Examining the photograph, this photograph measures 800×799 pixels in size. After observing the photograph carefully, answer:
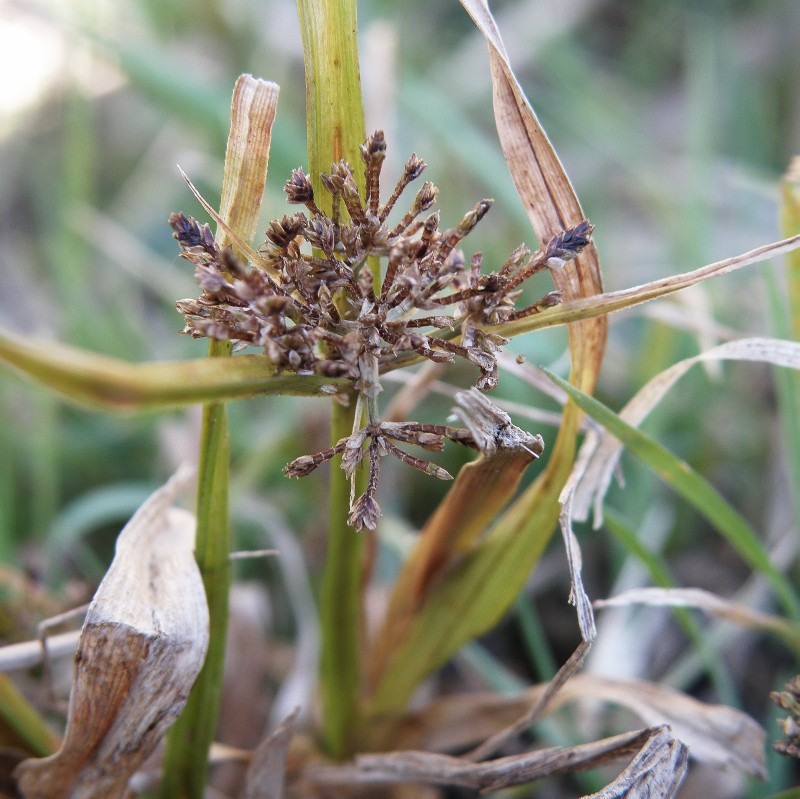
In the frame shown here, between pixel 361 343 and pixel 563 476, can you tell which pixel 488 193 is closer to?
pixel 563 476

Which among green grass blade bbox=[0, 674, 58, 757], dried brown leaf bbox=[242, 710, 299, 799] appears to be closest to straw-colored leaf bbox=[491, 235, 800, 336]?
dried brown leaf bbox=[242, 710, 299, 799]

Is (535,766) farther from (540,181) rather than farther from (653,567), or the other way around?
(540,181)

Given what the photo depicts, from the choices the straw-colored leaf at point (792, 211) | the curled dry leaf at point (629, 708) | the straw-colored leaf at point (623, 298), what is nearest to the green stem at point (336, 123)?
the straw-colored leaf at point (623, 298)

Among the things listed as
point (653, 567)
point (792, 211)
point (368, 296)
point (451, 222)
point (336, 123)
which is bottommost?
point (653, 567)

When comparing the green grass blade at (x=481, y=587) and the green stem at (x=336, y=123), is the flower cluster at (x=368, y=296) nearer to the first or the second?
the green stem at (x=336, y=123)

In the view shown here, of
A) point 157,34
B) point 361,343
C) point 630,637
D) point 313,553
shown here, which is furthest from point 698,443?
point 157,34

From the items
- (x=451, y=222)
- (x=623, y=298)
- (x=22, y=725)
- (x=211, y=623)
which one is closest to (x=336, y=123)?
(x=623, y=298)
